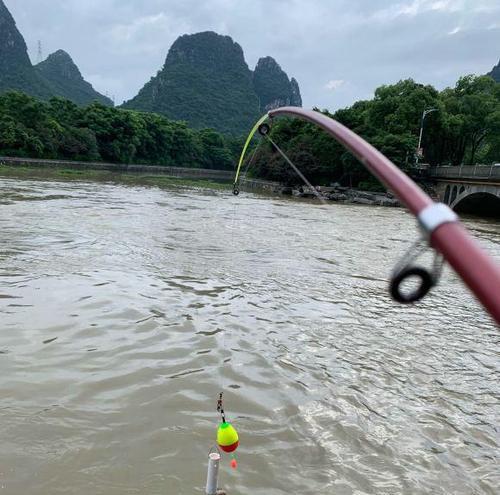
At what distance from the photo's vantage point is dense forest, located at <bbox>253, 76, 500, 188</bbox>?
46875mm

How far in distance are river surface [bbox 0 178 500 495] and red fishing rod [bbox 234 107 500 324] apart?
243cm

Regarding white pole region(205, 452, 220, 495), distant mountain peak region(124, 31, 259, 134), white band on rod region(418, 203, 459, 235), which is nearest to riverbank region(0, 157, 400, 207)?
white pole region(205, 452, 220, 495)

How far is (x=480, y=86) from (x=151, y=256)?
5214 centimetres

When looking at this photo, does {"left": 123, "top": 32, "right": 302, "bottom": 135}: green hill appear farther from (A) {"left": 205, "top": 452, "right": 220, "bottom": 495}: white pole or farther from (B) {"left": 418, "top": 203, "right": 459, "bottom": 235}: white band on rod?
(B) {"left": 418, "top": 203, "right": 459, "bottom": 235}: white band on rod

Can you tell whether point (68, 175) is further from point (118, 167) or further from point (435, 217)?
point (435, 217)

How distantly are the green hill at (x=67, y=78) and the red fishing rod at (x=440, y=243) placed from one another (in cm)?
14293

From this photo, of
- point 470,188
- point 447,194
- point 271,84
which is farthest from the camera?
point 271,84

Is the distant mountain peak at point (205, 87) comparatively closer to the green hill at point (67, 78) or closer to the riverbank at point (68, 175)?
the green hill at point (67, 78)

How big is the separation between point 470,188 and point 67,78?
14437 centimetres

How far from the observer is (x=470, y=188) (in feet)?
119

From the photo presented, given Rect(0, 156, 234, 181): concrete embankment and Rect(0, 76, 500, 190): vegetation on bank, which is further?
Rect(0, 156, 234, 181): concrete embankment

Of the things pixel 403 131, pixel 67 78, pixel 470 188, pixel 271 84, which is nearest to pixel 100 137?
pixel 403 131

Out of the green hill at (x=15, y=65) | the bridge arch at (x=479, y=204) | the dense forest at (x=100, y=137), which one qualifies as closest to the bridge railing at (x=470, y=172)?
the bridge arch at (x=479, y=204)

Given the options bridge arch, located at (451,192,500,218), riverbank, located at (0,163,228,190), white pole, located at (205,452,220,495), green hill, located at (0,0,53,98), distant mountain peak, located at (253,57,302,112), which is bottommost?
white pole, located at (205,452,220,495)
